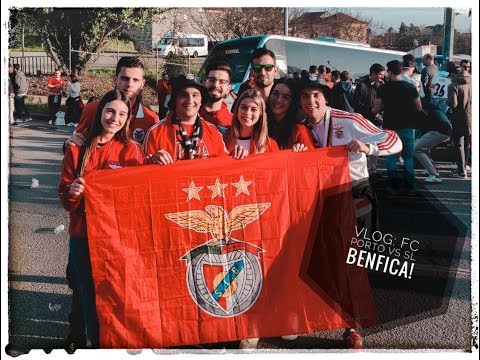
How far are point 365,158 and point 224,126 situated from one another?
0.85 metres

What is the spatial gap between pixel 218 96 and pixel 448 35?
140 centimetres

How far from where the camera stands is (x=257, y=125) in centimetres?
444

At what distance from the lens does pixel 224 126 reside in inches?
176

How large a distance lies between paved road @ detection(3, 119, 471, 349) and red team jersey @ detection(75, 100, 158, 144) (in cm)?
14

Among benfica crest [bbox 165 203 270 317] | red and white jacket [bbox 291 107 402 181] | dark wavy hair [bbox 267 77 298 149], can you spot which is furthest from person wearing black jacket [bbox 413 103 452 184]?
benfica crest [bbox 165 203 270 317]

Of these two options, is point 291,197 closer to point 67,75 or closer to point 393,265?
point 393,265

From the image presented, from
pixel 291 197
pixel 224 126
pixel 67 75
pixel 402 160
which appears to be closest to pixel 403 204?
pixel 402 160

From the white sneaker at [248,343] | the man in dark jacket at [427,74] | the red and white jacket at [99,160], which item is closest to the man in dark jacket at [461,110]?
the man in dark jacket at [427,74]

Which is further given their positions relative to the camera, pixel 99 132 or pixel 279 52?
pixel 279 52

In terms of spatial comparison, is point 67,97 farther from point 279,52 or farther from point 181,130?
point 279,52

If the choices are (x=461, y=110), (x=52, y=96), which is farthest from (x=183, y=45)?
(x=461, y=110)

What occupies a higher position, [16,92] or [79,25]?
[79,25]

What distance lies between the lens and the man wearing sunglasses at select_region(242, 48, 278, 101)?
4453 millimetres

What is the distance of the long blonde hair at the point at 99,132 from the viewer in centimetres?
433
